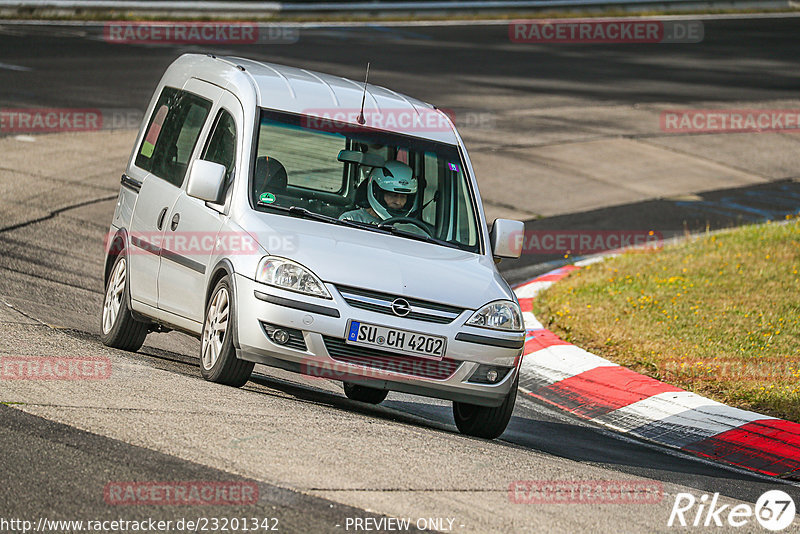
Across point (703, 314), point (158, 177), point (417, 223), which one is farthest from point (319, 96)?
point (703, 314)

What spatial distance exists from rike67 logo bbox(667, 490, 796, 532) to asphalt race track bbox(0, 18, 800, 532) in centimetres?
7

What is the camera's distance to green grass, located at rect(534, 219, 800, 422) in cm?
970

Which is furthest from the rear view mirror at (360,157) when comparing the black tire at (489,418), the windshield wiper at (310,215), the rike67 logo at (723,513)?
the rike67 logo at (723,513)

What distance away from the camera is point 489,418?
309 inches

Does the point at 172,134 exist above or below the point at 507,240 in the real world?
above

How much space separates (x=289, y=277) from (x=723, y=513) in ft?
8.88

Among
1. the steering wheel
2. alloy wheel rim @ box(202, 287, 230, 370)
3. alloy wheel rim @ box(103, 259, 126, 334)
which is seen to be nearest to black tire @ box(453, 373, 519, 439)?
the steering wheel

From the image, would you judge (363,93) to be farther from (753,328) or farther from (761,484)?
(753,328)

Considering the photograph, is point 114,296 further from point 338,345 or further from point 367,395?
point 338,345

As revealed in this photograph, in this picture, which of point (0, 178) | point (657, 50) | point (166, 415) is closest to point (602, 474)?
point (166, 415)

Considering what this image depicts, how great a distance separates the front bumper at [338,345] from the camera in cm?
710

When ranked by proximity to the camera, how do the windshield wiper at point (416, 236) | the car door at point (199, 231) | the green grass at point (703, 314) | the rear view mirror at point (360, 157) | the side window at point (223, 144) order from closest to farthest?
the car door at point (199, 231) → the windshield wiper at point (416, 236) → the side window at point (223, 144) → the rear view mirror at point (360, 157) → the green grass at point (703, 314)

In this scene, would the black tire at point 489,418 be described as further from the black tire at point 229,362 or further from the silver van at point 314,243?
the black tire at point 229,362

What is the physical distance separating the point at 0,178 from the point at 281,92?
7.59 m
